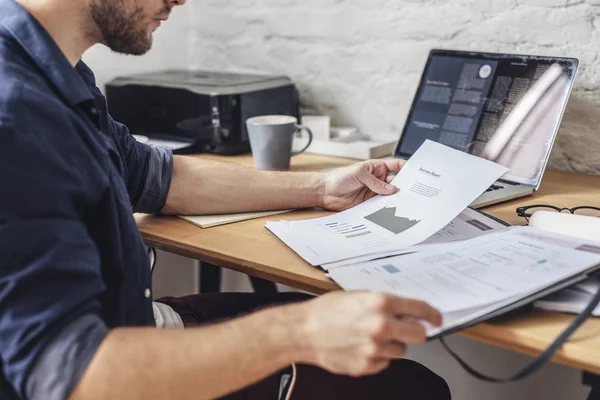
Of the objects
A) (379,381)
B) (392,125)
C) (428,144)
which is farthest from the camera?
(392,125)

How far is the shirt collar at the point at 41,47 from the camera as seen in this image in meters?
0.86

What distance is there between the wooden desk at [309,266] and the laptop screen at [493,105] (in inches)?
3.9

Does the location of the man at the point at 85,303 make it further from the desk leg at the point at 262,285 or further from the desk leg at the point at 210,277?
the desk leg at the point at 210,277

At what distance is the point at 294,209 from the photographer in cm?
128

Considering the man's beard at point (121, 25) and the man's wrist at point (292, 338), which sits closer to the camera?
the man's wrist at point (292, 338)

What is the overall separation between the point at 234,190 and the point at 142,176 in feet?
0.54

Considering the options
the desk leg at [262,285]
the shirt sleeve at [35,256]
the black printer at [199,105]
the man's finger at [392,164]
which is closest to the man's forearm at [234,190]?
the man's finger at [392,164]

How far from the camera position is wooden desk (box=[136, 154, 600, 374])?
0.78 meters

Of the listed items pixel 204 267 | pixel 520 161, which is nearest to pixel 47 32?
pixel 520 161

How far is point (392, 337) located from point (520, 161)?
74 centimetres

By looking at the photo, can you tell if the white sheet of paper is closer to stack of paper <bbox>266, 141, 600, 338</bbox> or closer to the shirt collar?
stack of paper <bbox>266, 141, 600, 338</bbox>

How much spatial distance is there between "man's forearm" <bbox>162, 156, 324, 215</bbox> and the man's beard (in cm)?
26

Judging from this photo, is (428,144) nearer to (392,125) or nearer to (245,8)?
(392,125)

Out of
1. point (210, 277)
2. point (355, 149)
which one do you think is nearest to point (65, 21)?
point (355, 149)
